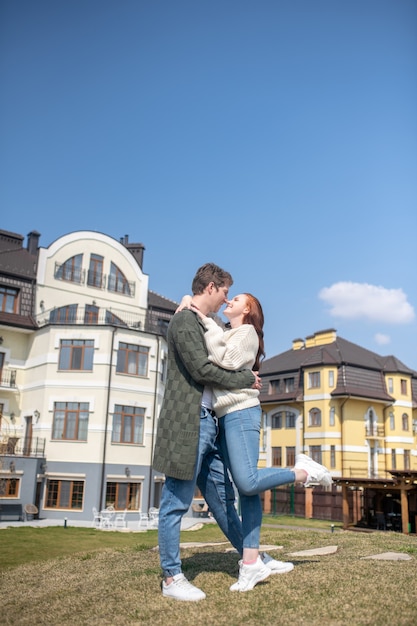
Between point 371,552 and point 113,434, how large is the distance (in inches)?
810

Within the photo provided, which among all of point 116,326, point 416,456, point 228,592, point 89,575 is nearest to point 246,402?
point 228,592

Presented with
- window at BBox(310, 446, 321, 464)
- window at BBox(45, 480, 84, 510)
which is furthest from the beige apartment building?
window at BBox(310, 446, 321, 464)

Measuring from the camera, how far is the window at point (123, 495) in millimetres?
25594

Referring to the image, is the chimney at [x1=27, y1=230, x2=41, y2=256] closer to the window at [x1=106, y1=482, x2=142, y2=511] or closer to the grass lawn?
the window at [x1=106, y1=482, x2=142, y2=511]

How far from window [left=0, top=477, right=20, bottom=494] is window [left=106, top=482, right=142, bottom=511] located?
12.6ft

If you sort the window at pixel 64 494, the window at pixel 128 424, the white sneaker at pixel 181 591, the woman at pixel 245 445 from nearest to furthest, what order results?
1. the white sneaker at pixel 181 591
2. the woman at pixel 245 445
3. the window at pixel 64 494
4. the window at pixel 128 424

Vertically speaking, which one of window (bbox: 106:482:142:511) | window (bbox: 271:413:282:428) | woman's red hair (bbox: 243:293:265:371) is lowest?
window (bbox: 106:482:142:511)

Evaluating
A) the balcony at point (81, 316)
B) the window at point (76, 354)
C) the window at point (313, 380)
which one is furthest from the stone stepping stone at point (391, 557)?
the window at point (313, 380)

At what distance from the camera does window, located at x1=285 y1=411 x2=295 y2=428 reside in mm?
39581

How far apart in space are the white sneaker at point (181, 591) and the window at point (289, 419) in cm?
3605

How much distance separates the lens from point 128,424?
26625mm

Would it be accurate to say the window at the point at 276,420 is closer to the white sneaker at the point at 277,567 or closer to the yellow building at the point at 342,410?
the yellow building at the point at 342,410

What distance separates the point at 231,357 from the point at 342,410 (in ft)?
112

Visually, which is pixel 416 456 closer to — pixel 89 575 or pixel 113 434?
pixel 113 434
